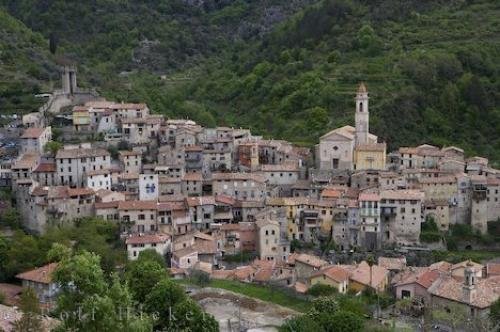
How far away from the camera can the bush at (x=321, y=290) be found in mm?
31130

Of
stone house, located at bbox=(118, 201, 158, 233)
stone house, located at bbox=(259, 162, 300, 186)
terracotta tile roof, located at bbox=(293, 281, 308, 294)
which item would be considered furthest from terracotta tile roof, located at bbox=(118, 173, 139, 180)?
terracotta tile roof, located at bbox=(293, 281, 308, 294)

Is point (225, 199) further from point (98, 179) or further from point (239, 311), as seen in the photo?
point (239, 311)

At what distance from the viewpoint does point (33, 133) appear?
4009 centimetres

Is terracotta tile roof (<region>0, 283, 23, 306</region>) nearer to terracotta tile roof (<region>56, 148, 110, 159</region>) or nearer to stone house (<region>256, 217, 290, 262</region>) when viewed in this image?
terracotta tile roof (<region>56, 148, 110, 159</region>)

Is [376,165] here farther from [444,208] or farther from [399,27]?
[399,27]

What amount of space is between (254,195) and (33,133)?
978 cm

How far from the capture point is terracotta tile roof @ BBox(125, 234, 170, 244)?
111 feet

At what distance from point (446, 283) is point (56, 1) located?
58.3m

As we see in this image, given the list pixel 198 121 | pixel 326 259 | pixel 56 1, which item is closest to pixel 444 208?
pixel 326 259

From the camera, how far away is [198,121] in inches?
2121

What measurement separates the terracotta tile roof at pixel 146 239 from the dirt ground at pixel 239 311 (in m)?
3.83

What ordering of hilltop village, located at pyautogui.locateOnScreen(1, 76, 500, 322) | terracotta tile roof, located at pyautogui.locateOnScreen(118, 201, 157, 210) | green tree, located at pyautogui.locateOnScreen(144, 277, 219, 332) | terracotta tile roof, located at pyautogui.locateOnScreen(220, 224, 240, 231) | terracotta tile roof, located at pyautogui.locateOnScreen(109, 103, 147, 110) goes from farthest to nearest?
terracotta tile roof, located at pyautogui.locateOnScreen(109, 103, 147, 110), terracotta tile roof, located at pyautogui.locateOnScreen(220, 224, 240, 231), terracotta tile roof, located at pyautogui.locateOnScreen(118, 201, 157, 210), hilltop village, located at pyautogui.locateOnScreen(1, 76, 500, 322), green tree, located at pyautogui.locateOnScreen(144, 277, 219, 332)

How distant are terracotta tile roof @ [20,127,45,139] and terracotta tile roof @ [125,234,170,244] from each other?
314 inches

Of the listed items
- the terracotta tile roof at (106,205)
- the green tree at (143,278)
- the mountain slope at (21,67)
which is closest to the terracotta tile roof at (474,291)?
the green tree at (143,278)
